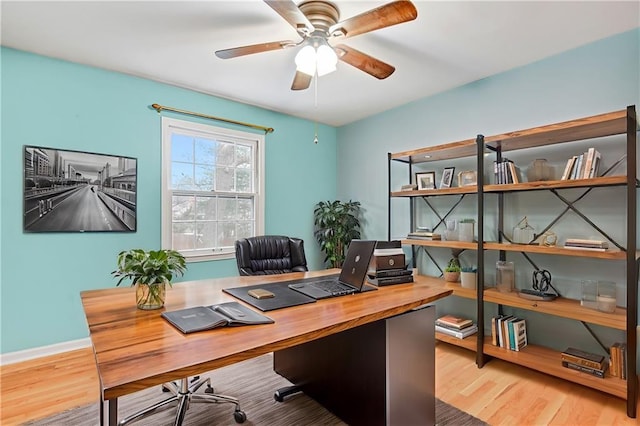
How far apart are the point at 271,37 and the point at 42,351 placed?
3.17m

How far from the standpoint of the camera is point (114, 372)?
0.84 m

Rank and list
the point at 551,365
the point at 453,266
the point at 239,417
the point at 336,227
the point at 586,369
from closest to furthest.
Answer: the point at 239,417 < the point at 586,369 < the point at 551,365 < the point at 453,266 < the point at 336,227

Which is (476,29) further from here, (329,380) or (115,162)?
(115,162)

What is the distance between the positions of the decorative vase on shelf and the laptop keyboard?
1919mm

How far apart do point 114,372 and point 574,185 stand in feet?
9.06

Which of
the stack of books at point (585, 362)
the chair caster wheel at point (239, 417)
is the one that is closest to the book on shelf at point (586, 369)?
the stack of books at point (585, 362)

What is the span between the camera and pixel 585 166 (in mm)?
2277

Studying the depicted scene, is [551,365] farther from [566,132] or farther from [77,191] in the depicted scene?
[77,191]

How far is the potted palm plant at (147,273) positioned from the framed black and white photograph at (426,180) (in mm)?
2693

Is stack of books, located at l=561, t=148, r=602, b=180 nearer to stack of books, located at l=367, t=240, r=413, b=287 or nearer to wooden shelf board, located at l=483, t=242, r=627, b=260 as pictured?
wooden shelf board, located at l=483, t=242, r=627, b=260

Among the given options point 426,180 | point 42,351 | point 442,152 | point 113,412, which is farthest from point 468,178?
point 42,351

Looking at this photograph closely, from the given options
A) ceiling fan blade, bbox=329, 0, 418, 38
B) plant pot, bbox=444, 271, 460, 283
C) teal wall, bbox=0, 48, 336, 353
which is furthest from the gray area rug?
ceiling fan blade, bbox=329, 0, 418, 38

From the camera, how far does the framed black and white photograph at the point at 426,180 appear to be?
11.1 ft

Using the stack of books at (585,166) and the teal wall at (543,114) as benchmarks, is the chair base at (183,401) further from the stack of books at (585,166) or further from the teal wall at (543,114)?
the stack of books at (585,166)
